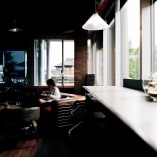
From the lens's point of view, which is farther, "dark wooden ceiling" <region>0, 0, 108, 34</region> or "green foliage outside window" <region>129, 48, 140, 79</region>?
"dark wooden ceiling" <region>0, 0, 108, 34</region>

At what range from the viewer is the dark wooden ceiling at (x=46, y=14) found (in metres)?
6.93

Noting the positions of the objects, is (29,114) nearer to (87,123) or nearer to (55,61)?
(87,123)

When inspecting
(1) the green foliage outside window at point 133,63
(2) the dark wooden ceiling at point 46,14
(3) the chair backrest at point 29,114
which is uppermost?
(2) the dark wooden ceiling at point 46,14

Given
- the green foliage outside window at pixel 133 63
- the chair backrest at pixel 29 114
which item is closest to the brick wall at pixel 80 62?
the green foliage outside window at pixel 133 63

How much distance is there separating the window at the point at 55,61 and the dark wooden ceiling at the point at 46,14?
0.57 m

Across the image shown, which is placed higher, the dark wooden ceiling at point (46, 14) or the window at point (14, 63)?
the dark wooden ceiling at point (46, 14)

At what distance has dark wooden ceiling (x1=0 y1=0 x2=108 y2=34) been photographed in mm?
6934

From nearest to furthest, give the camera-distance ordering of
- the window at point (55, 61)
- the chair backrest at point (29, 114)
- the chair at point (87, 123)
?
1. the chair at point (87, 123)
2. the chair backrest at point (29, 114)
3. the window at point (55, 61)

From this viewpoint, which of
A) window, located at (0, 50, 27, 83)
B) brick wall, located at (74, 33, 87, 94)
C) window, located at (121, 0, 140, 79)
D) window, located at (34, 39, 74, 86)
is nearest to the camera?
window, located at (121, 0, 140, 79)

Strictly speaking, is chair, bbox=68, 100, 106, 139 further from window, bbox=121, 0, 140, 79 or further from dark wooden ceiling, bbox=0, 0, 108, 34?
dark wooden ceiling, bbox=0, 0, 108, 34

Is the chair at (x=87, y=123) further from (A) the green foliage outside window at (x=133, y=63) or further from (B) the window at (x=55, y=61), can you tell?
(B) the window at (x=55, y=61)

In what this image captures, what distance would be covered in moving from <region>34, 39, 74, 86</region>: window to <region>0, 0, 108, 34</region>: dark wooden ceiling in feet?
1.87

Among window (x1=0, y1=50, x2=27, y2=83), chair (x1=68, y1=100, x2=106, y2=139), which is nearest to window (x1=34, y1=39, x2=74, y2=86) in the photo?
window (x1=0, y1=50, x2=27, y2=83)

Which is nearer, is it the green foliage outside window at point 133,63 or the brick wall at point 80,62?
the green foliage outside window at point 133,63
